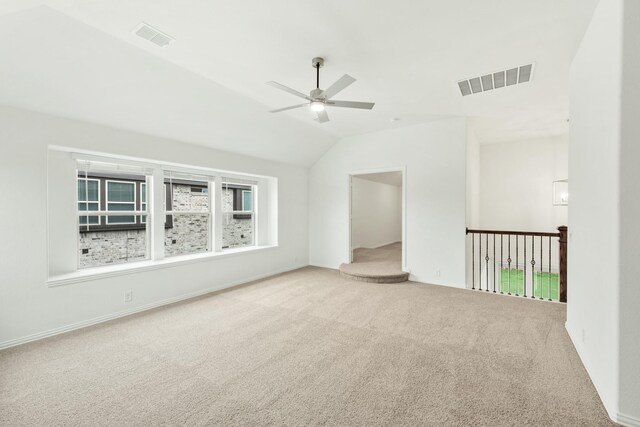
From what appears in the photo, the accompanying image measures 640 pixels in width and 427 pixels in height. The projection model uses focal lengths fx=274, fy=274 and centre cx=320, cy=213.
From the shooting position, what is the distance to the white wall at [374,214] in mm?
8445

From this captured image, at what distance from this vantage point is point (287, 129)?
509 cm

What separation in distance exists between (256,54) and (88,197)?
296 cm

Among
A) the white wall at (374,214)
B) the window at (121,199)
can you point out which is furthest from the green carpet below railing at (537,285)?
the window at (121,199)

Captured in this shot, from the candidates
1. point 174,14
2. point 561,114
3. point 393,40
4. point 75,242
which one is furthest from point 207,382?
point 561,114

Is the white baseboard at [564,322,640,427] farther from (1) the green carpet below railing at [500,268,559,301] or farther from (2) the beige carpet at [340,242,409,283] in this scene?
(1) the green carpet below railing at [500,268,559,301]

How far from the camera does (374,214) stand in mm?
9359

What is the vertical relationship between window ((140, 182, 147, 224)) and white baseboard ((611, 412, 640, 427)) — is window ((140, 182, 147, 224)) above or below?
above

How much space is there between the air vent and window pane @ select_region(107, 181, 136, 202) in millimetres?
2248

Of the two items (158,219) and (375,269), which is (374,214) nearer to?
(375,269)

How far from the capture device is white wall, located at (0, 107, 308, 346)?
281 cm

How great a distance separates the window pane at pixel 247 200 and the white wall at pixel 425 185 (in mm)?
1910

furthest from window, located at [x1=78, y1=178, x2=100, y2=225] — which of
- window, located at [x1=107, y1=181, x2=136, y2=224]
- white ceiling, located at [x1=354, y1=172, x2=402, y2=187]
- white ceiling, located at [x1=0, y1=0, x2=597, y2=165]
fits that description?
white ceiling, located at [x1=354, y1=172, x2=402, y2=187]

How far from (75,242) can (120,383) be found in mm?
2267

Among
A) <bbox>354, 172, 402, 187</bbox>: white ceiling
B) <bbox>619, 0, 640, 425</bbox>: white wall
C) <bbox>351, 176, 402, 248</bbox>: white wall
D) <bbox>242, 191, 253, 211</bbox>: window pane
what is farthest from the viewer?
<bbox>354, 172, 402, 187</bbox>: white ceiling
